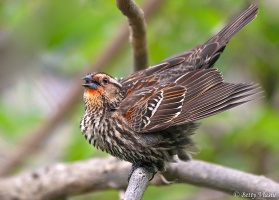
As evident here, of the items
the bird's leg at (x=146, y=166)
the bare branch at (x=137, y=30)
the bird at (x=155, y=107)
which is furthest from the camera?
the bird at (x=155, y=107)

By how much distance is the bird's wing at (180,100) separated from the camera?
17.6ft

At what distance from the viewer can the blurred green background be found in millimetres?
6438

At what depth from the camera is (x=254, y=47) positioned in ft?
23.3

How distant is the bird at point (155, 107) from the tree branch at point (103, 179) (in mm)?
143

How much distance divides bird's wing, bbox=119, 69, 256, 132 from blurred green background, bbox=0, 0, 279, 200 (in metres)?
1.03

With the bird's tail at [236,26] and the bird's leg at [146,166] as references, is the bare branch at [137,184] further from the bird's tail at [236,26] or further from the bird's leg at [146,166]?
the bird's tail at [236,26]

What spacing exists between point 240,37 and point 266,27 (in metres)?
0.25

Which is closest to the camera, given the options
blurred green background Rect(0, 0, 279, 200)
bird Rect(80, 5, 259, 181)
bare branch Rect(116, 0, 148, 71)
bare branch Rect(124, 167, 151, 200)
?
bare branch Rect(124, 167, 151, 200)

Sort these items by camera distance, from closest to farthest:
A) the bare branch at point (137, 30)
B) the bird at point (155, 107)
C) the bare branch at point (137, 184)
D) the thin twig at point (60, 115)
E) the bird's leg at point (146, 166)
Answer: the bare branch at point (137, 184), the bare branch at point (137, 30), the bird's leg at point (146, 166), the bird at point (155, 107), the thin twig at point (60, 115)

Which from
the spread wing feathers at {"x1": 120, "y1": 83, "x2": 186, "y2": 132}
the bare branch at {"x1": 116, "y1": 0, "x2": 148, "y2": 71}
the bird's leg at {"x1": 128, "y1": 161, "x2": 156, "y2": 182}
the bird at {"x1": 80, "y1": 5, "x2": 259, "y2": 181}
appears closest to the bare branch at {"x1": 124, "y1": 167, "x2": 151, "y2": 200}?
the bird's leg at {"x1": 128, "y1": 161, "x2": 156, "y2": 182}

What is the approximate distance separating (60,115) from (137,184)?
2.34 m

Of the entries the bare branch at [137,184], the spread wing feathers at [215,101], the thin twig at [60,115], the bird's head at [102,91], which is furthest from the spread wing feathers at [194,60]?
the thin twig at [60,115]

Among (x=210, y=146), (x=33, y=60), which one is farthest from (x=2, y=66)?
(x=210, y=146)

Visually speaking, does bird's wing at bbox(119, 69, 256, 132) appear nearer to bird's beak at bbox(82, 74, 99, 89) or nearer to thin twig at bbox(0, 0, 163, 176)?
bird's beak at bbox(82, 74, 99, 89)
